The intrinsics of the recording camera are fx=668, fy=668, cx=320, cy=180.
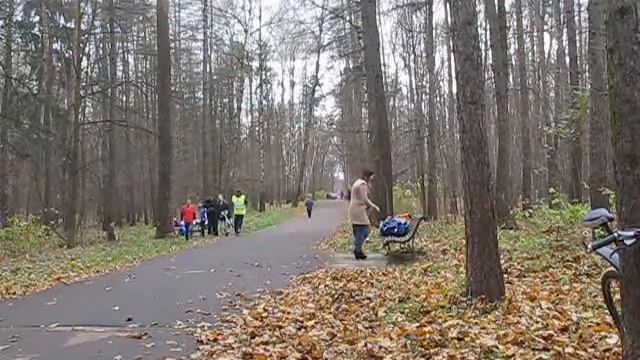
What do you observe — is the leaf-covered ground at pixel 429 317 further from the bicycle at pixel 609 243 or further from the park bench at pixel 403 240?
the park bench at pixel 403 240

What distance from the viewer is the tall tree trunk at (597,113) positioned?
39.2 feet

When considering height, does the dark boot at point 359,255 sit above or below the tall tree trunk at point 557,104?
below

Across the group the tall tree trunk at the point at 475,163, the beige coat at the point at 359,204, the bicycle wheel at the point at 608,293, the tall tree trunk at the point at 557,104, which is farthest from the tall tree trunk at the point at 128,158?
the bicycle wheel at the point at 608,293

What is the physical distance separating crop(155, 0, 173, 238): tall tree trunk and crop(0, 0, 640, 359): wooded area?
0.05m

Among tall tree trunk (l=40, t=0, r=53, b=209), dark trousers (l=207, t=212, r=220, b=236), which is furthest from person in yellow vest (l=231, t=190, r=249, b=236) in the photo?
tall tree trunk (l=40, t=0, r=53, b=209)

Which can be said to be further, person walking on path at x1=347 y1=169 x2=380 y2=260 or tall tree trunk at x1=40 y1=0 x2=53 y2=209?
tall tree trunk at x1=40 y1=0 x2=53 y2=209

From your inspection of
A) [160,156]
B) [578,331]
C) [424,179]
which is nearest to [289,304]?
[578,331]

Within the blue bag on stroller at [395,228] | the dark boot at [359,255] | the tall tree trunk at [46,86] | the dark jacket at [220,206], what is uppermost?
the tall tree trunk at [46,86]

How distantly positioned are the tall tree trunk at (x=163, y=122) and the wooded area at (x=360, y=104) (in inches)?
2.1

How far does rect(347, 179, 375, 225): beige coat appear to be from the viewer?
13766 mm

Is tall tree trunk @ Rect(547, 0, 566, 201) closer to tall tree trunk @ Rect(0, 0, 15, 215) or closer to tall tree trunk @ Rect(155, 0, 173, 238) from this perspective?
tall tree trunk @ Rect(155, 0, 173, 238)

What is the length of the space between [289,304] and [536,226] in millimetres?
9234

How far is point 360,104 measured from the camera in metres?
36.8

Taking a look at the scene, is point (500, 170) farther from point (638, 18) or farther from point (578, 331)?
point (638, 18)
